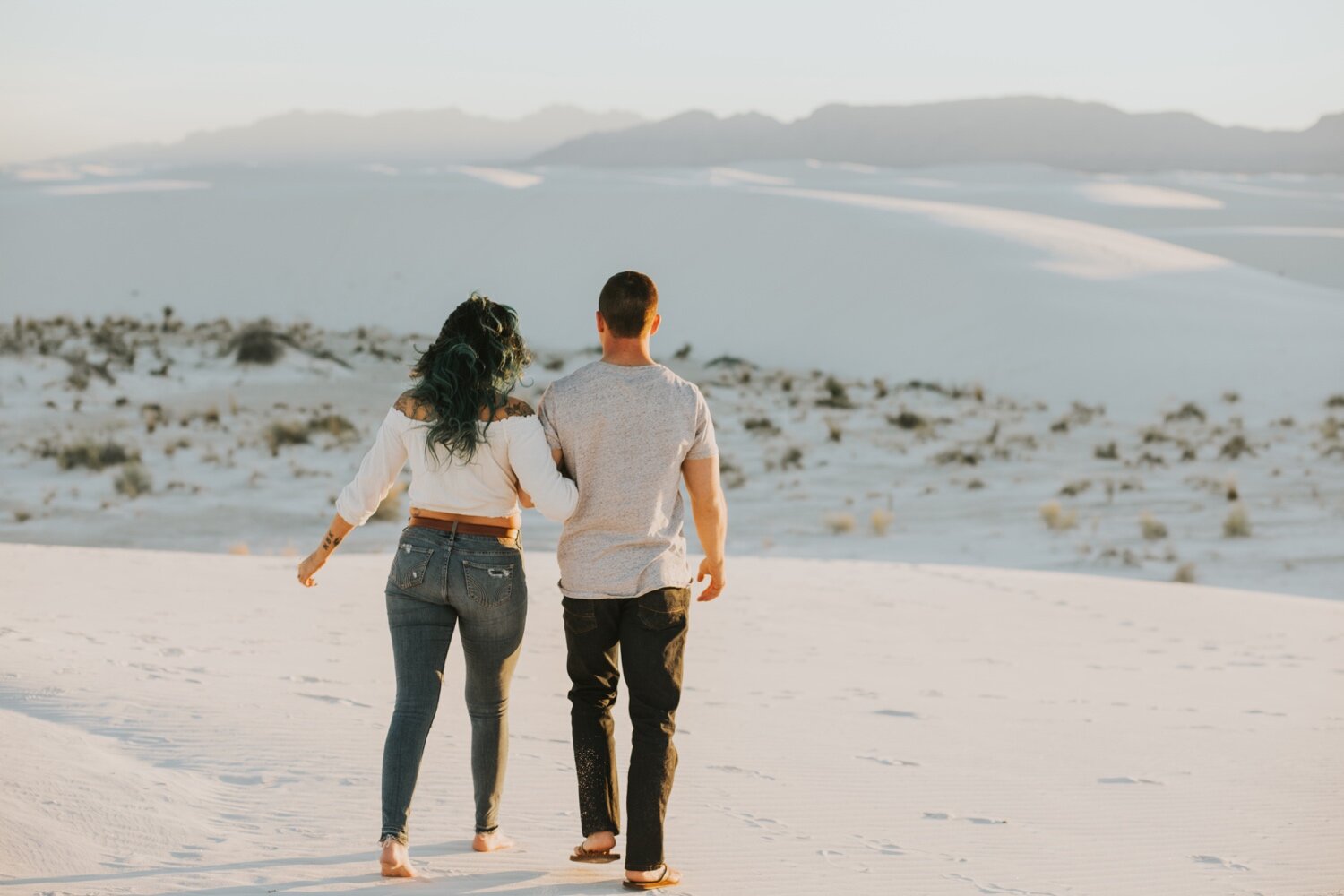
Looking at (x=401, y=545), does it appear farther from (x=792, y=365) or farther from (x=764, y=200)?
(x=764, y=200)

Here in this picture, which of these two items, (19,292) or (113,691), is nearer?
(113,691)

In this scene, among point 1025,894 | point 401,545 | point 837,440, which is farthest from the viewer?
point 837,440

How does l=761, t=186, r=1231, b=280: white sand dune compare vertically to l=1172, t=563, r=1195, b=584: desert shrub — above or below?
above

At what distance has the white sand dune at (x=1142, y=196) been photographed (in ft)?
208

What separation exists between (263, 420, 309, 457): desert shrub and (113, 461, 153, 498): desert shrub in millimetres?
2345

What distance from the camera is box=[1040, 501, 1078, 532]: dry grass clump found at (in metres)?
14.7

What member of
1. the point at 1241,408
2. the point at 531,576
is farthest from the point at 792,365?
the point at 531,576

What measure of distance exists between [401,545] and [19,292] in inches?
1568

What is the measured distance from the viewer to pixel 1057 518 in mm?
14750

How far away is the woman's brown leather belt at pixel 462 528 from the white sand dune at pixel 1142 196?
2339 inches

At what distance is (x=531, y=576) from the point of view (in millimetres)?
10430

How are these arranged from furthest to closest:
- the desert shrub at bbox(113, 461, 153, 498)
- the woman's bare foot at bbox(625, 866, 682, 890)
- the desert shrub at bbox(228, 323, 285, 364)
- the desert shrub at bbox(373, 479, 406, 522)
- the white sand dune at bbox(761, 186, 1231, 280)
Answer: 1. the white sand dune at bbox(761, 186, 1231, 280)
2. the desert shrub at bbox(228, 323, 285, 364)
3. the desert shrub at bbox(113, 461, 153, 498)
4. the desert shrub at bbox(373, 479, 406, 522)
5. the woman's bare foot at bbox(625, 866, 682, 890)

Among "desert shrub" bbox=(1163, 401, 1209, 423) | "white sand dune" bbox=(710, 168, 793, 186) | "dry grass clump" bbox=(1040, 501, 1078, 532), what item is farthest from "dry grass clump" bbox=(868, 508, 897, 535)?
"white sand dune" bbox=(710, 168, 793, 186)

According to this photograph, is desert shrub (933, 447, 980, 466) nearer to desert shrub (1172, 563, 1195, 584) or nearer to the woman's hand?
desert shrub (1172, 563, 1195, 584)
